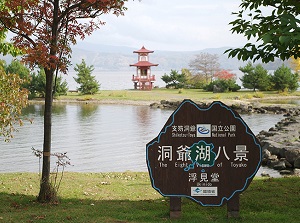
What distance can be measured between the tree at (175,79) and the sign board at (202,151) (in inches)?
2038

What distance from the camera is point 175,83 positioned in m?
59.8

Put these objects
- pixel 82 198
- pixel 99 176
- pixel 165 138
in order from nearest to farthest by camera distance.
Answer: pixel 165 138
pixel 82 198
pixel 99 176

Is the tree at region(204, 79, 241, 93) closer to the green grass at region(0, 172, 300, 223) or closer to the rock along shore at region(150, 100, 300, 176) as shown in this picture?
the rock along shore at region(150, 100, 300, 176)

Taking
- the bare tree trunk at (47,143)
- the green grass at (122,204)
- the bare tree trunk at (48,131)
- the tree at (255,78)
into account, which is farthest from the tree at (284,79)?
the bare tree trunk at (47,143)

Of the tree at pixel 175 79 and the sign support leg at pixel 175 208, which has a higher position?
the tree at pixel 175 79

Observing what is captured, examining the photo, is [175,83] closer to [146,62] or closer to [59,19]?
[146,62]

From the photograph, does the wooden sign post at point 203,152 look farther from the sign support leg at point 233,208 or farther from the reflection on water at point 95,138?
the reflection on water at point 95,138

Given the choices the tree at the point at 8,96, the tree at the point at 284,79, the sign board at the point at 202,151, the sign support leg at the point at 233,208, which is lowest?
the sign support leg at the point at 233,208

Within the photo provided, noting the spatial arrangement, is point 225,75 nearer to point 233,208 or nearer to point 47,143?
point 47,143

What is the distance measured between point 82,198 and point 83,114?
26.7m

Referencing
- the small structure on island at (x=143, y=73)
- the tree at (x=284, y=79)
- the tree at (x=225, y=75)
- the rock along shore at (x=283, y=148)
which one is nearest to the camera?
Result: the rock along shore at (x=283, y=148)

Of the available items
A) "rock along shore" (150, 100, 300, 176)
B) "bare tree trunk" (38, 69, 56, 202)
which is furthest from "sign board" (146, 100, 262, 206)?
"rock along shore" (150, 100, 300, 176)

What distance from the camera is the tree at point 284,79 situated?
165 ft

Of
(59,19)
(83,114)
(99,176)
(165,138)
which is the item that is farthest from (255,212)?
(83,114)
